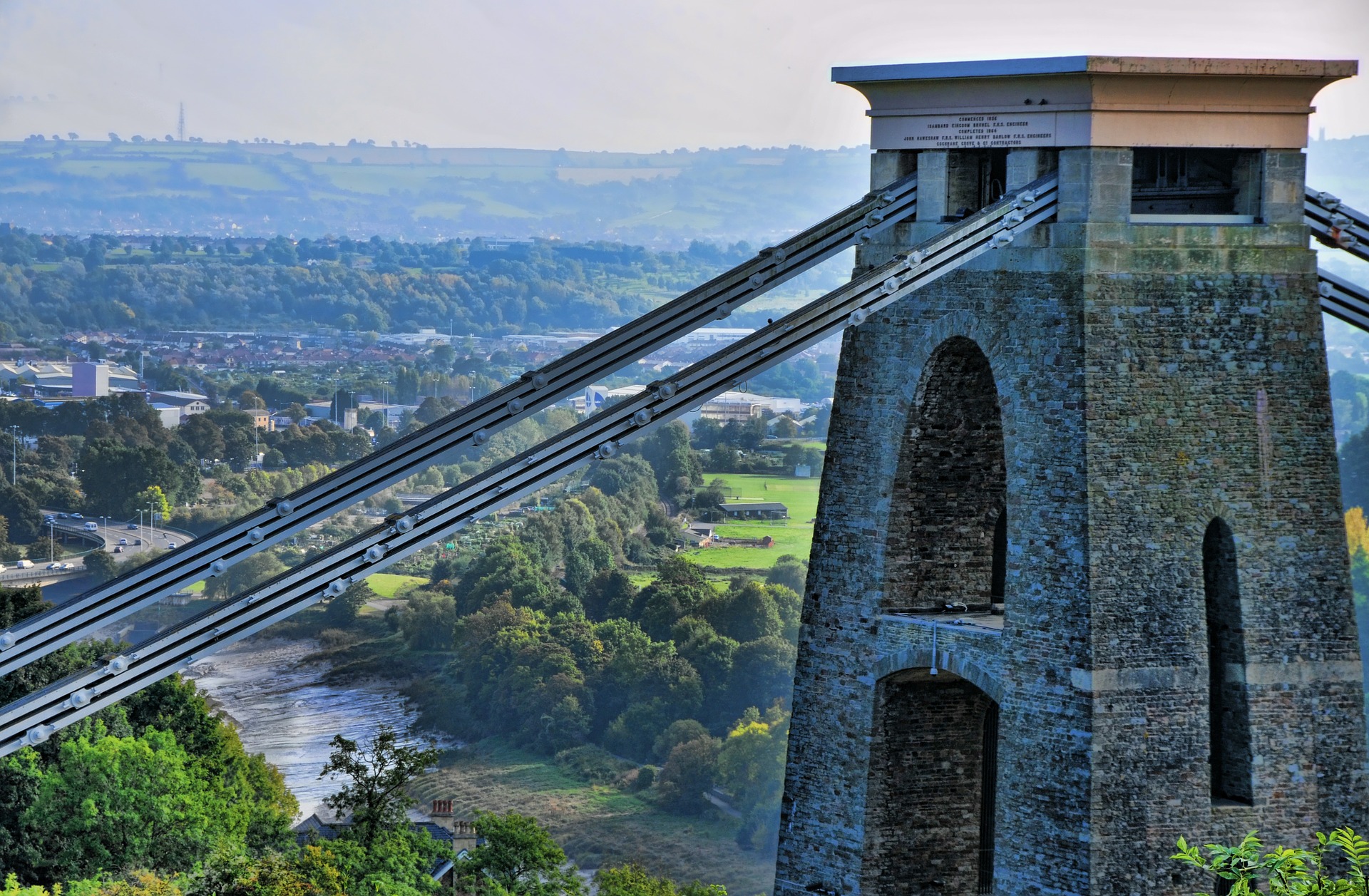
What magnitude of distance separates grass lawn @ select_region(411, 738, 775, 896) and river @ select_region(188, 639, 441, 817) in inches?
180

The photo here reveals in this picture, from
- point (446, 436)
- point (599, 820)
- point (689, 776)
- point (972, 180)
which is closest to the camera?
point (446, 436)

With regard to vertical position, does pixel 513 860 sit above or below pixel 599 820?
above

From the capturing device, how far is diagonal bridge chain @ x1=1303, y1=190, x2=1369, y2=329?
18.3m

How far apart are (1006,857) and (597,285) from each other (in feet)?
298

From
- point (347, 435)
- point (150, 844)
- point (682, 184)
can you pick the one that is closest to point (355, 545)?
point (150, 844)

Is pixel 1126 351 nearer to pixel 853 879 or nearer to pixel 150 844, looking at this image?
pixel 853 879

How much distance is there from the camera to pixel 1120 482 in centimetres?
1731

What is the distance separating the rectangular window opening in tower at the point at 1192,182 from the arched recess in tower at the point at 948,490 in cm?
223

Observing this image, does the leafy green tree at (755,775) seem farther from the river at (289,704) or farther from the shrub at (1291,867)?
the shrub at (1291,867)

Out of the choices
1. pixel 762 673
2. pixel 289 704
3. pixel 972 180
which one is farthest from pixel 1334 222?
pixel 289 704

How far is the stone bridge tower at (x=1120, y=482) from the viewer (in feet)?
56.7

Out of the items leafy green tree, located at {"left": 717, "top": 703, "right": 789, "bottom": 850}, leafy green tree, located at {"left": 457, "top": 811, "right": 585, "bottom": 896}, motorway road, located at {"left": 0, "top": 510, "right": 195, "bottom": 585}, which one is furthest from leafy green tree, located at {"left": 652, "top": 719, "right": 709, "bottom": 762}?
leafy green tree, located at {"left": 457, "top": 811, "right": 585, "bottom": 896}

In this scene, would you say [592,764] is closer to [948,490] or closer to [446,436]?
[948,490]

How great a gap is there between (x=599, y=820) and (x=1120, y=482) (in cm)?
6311
